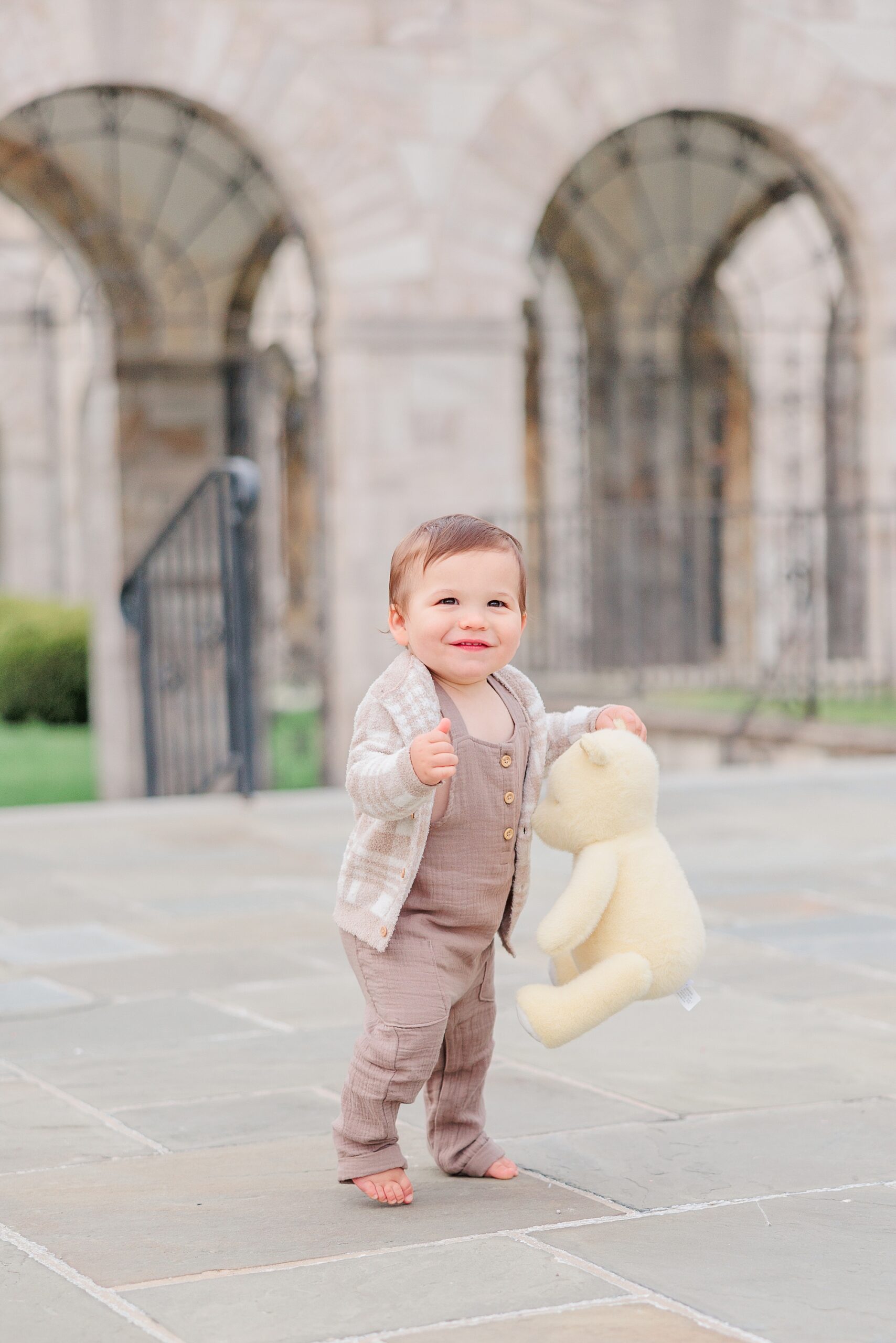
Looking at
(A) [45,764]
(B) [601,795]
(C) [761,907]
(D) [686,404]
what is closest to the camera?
(B) [601,795]

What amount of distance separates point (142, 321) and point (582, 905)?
10475 mm

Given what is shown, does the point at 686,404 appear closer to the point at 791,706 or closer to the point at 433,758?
the point at 791,706

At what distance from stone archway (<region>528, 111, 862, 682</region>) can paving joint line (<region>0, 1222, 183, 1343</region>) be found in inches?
431

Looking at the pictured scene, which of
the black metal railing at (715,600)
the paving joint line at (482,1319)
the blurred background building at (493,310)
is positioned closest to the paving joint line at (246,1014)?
the paving joint line at (482,1319)

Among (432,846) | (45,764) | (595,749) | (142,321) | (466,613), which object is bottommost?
(45,764)

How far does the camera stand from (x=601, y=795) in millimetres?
3434

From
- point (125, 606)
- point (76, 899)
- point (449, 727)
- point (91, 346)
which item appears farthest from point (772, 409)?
point (449, 727)

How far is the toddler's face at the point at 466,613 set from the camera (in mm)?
3309

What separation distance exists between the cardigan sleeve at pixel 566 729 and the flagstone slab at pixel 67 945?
2294 millimetres

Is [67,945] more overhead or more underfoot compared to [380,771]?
more underfoot

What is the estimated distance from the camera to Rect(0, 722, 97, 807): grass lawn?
41.8ft

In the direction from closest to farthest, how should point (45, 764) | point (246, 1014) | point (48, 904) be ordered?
point (246, 1014) → point (48, 904) → point (45, 764)

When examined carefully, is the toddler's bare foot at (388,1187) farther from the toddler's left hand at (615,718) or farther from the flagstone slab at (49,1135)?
the toddler's left hand at (615,718)

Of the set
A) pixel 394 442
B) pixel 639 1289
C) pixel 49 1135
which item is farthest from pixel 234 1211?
pixel 394 442
